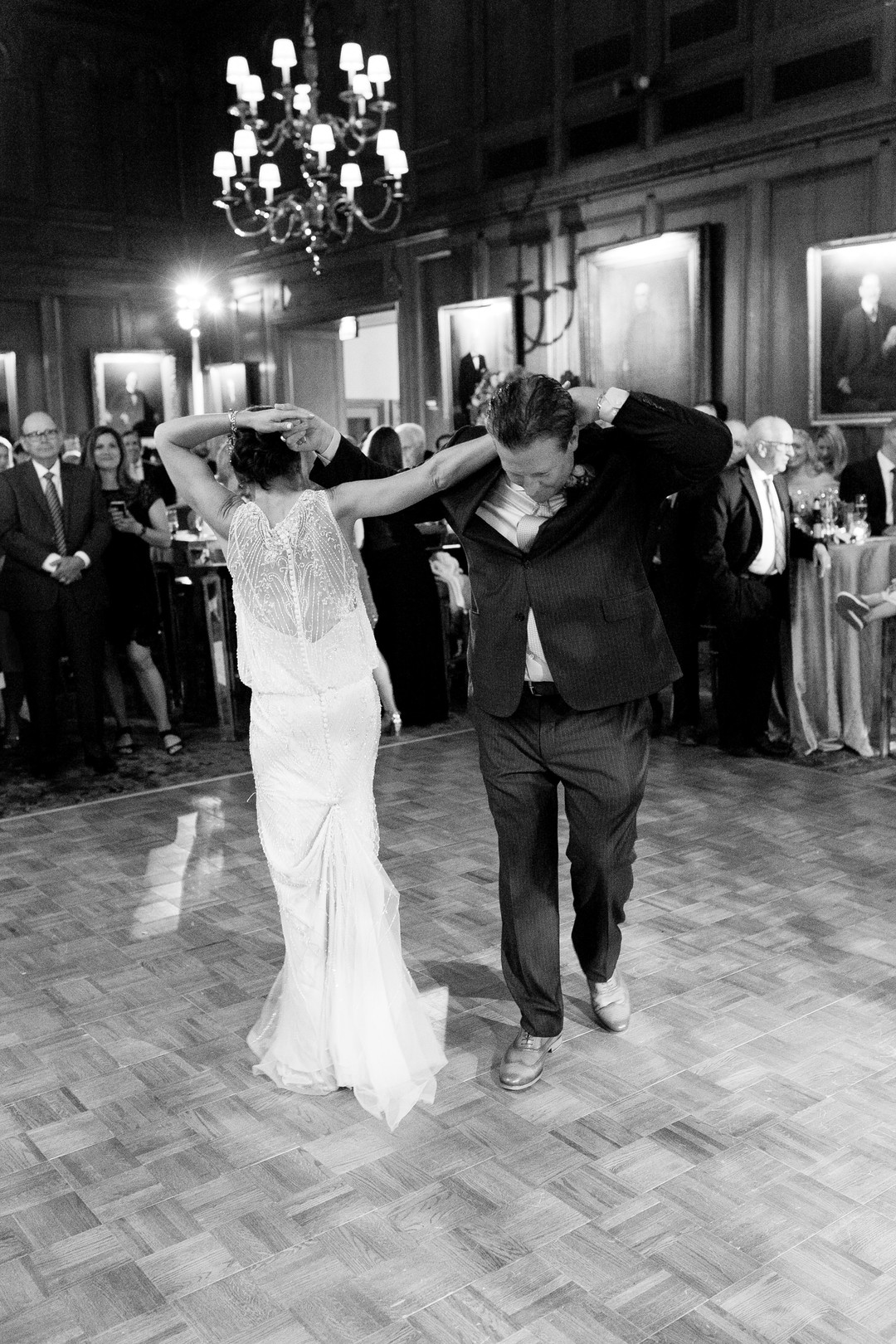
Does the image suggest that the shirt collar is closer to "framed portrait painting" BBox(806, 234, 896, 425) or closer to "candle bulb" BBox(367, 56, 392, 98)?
"framed portrait painting" BBox(806, 234, 896, 425)

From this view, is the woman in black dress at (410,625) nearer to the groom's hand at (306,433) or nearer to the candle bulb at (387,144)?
the candle bulb at (387,144)

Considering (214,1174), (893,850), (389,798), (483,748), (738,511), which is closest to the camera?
(214,1174)

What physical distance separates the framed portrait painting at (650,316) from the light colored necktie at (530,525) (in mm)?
5987

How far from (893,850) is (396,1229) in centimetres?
284

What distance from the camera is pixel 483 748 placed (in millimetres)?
3037

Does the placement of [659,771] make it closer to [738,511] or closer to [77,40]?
[738,511]

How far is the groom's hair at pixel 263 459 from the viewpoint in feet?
9.17

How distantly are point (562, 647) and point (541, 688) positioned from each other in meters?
0.12

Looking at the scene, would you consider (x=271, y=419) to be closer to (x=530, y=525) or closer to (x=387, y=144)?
(x=530, y=525)

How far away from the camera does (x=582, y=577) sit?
281 centimetres

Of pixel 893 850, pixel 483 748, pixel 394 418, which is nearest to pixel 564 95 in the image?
pixel 394 418

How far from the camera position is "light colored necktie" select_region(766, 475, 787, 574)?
6.09 metres

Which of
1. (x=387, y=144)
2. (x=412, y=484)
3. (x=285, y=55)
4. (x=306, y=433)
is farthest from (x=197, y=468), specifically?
(x=285, y=55)

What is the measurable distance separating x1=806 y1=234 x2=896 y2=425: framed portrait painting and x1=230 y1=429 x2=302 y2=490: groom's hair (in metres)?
5.54
